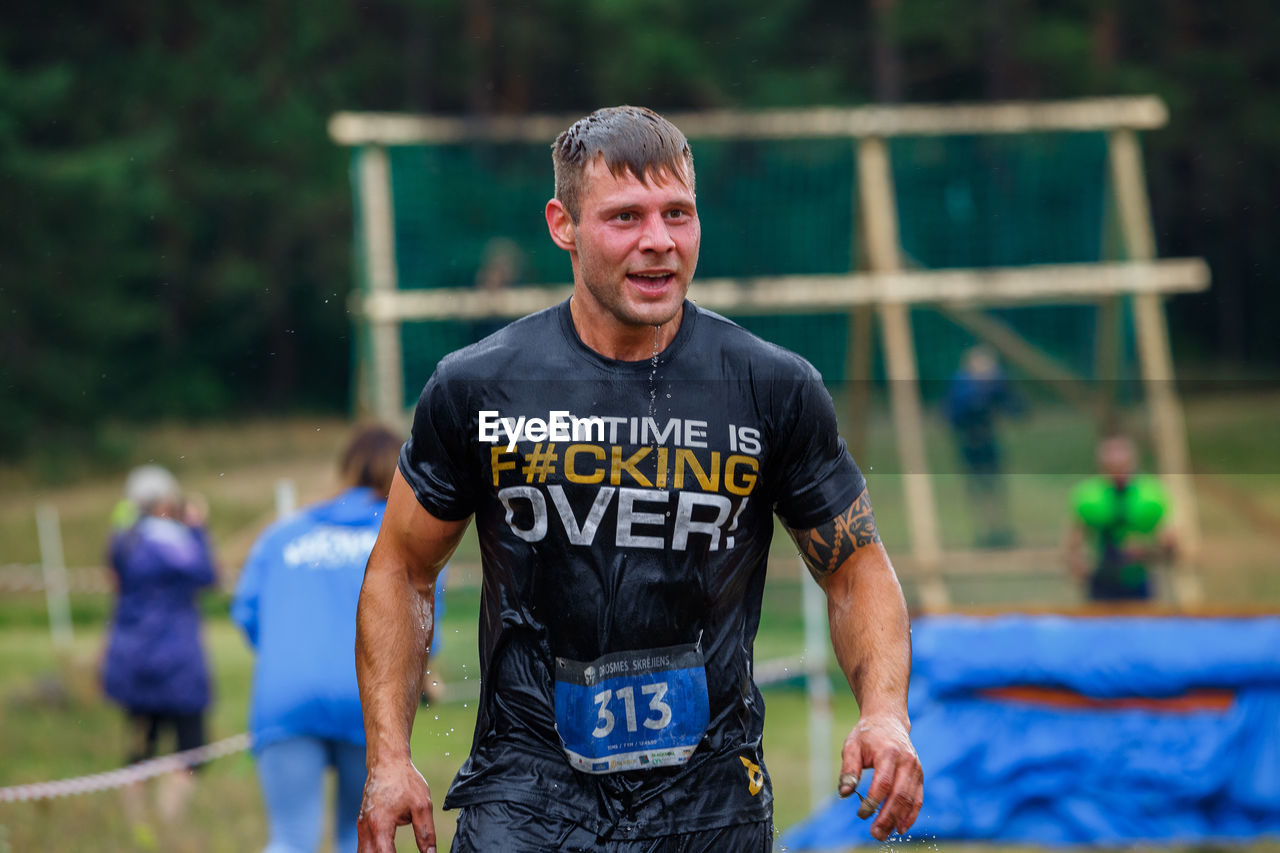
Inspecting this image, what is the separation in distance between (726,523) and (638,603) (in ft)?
0.76

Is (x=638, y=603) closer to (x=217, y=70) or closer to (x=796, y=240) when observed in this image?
(x=796, y=240)

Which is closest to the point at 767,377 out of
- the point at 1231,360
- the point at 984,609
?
the point at 984,609

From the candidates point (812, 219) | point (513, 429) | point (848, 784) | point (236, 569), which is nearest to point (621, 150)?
point (513, 429)

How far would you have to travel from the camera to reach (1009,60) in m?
33.2

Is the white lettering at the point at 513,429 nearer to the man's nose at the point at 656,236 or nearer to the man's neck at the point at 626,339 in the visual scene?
the man's neck at the point at 626,339

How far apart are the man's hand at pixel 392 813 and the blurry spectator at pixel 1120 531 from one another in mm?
7700

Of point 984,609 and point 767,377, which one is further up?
point 767,377

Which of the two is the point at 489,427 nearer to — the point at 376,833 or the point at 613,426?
the point at 613,426

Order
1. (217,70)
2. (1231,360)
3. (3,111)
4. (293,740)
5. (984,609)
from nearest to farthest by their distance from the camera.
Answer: (293,740) < (984,609) < (3,111) < (217,70) < (1231,360)

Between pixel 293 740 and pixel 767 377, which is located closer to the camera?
pixel 767 377

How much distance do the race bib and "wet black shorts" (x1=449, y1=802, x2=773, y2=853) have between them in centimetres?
13

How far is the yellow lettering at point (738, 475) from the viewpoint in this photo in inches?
121

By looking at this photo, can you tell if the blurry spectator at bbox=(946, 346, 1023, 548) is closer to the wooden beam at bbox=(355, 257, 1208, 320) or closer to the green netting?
the green netting

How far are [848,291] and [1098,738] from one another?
4795mm
